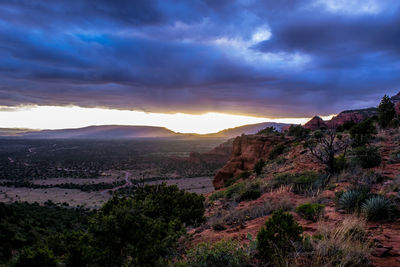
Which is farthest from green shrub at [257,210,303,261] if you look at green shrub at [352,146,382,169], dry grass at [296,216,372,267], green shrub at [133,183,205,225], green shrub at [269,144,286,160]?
green shrub at [269,144,286,160]

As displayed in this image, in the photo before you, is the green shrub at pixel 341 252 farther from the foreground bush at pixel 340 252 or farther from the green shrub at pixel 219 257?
the green shrub at pixel 219 257

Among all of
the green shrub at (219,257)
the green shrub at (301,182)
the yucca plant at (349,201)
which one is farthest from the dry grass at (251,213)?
the green shrub at (219,257)

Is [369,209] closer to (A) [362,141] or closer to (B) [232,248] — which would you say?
(B) [232,248]

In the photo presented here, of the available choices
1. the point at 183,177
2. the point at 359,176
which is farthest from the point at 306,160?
the point at 183,177

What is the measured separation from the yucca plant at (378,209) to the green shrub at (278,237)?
256 cm

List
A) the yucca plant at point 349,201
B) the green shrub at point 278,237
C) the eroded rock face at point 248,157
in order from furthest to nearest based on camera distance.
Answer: the eroded rock face at point 248,157, the yucca plant at point 349,201, the green shrub at point 278,237

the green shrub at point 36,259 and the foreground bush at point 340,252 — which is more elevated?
the foreground bush at point 340,252

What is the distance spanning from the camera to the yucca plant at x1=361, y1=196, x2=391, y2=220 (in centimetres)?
589

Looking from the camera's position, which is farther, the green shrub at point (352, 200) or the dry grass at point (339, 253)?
the green shrub at point (352, 200)

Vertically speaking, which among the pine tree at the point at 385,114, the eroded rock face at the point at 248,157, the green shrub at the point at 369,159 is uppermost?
the pine tree at the point at 385,114

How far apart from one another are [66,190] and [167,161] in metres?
36.5

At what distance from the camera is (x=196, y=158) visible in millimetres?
73125

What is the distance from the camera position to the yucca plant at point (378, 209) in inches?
232

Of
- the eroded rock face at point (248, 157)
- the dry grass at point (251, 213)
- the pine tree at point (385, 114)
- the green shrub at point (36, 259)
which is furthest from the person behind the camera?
the pine tree at point (385, 114)
